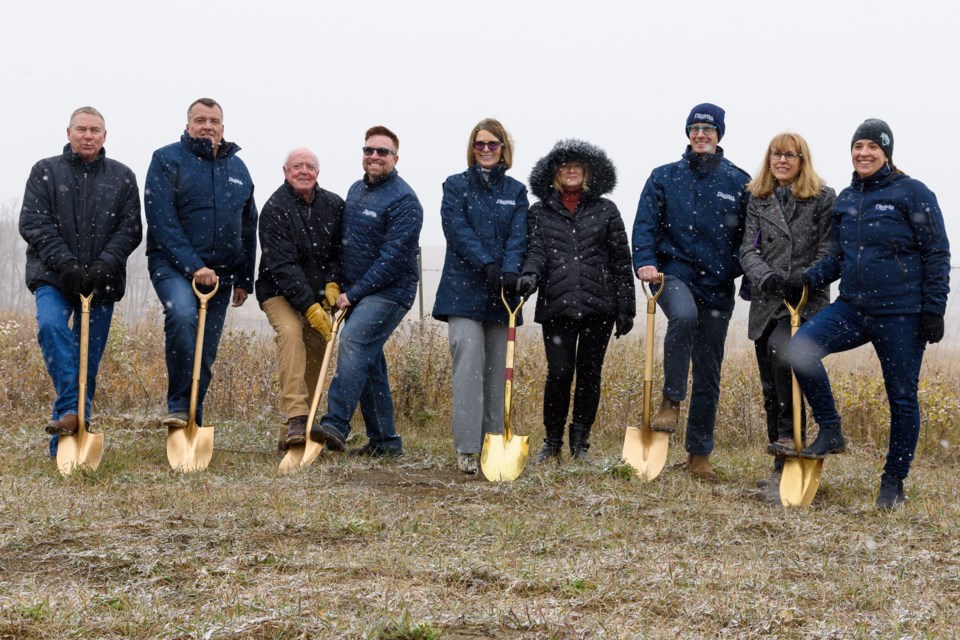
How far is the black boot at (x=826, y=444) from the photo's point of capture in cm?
585

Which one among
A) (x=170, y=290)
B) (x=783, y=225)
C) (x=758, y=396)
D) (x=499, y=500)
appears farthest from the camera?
(x=758, y=396)

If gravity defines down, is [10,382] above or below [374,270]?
below

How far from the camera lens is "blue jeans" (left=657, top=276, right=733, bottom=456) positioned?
20.8 feet

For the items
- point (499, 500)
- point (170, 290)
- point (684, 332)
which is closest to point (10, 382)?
point (170, 290)

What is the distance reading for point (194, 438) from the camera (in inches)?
258

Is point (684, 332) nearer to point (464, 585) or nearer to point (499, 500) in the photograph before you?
point (499, 500)

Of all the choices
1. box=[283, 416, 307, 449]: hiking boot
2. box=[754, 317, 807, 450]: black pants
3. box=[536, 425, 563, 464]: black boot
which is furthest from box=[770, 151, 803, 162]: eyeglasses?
box=[283, 416, 307, 449]: hiking boot

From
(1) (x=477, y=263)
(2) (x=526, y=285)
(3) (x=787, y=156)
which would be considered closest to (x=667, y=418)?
(2) (x=526, y=285)

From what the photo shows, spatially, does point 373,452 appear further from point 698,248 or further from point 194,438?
point 698,248

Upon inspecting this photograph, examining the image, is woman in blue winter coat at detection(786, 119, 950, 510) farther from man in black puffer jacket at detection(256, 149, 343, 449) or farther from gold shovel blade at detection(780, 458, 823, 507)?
man in black puffer jacket at detection(256, 149, 343, 449)

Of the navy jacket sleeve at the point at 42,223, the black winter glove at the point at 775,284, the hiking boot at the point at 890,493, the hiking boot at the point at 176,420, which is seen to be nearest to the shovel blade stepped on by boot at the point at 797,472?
the black winter glove at the point at 775,284

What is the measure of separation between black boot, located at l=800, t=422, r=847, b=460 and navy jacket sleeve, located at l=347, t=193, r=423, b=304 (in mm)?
2741

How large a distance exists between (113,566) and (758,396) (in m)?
6.36

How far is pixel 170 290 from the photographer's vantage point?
6.57 meters
